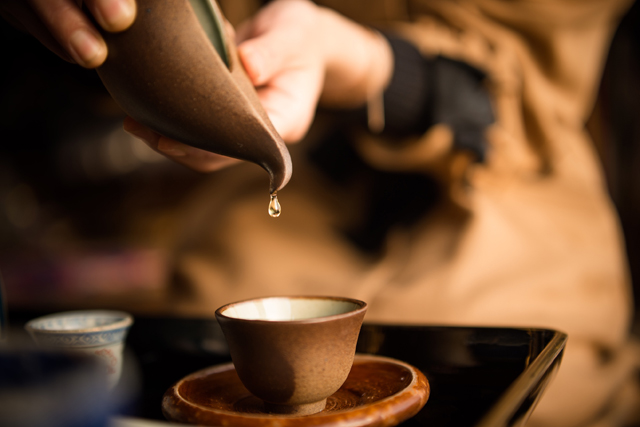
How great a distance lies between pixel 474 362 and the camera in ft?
1.77

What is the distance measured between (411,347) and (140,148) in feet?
8.01

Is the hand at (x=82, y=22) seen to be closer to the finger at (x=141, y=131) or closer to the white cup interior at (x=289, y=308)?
the finger at (x=141, y=131)

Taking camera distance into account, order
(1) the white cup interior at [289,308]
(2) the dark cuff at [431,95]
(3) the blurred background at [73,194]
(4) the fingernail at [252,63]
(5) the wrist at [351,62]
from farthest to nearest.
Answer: (3) the blurred background at [73,194] < (2) the dark cuff at [431,95] < (5) the wrist at [351,62] < (4) the fingernail at [252,63] < (1) the white cup interior at [289,308]

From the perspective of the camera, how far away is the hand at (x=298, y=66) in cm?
58

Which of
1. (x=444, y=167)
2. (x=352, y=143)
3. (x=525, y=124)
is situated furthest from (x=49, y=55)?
(x=525, y=124)

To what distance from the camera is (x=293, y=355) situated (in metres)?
0.39

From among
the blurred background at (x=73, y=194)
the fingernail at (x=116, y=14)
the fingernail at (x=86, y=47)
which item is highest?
the fingernail at (x=116, y=14)

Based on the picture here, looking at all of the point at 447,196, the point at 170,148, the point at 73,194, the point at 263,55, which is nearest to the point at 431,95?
the point at 447,196

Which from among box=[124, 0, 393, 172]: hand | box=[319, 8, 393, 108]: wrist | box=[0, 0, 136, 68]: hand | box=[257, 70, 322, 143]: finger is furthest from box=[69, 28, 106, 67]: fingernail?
box=[319, 8, 393, 108]: wrist

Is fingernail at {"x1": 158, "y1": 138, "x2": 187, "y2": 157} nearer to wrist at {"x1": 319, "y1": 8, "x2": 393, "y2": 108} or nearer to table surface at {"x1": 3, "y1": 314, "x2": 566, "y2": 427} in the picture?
table surface at {"x1": 3, "y1": 314, "x2": 566, "y2": 427}

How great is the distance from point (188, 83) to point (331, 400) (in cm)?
→ 29

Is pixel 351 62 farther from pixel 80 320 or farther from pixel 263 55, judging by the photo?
pixel 80 320

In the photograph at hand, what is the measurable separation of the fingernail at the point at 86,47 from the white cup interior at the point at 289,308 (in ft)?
0.76

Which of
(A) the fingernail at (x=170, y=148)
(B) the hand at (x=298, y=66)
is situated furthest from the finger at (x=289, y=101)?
(A) the fingernail at (x=170, y=148)
